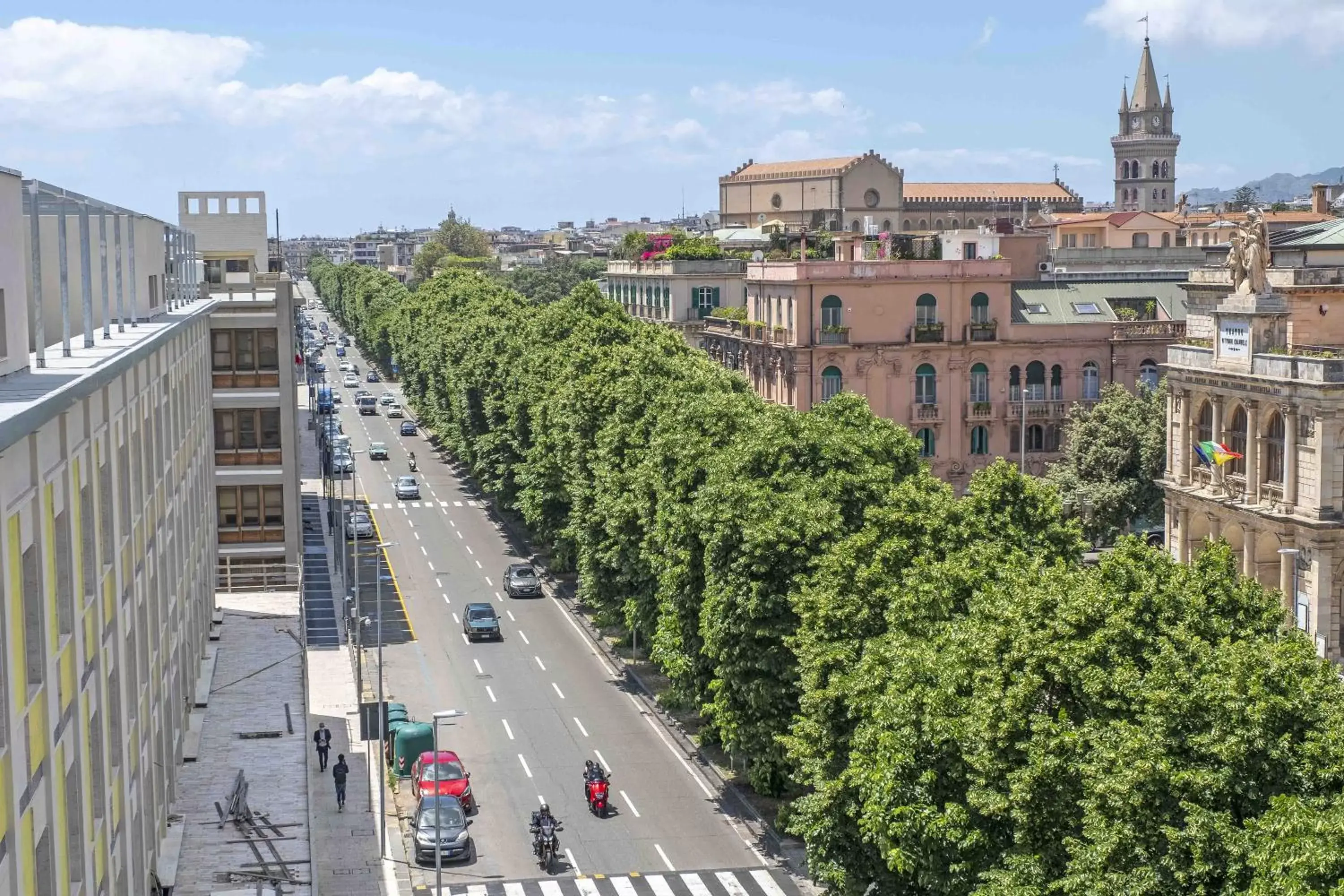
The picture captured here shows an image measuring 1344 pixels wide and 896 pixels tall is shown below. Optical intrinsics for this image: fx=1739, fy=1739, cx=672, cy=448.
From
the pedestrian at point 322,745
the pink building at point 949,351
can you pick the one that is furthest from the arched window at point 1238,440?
the pedestrian at point 322,745

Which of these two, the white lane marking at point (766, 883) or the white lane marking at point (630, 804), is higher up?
the white lane marking at point (630, 804)

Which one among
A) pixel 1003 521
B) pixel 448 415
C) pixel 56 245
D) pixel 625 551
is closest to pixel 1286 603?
pixel 1003 521

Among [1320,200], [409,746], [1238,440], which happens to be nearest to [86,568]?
[409,746]

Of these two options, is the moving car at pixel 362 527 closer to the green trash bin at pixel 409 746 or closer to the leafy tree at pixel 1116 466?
the leafy tree at pixel 1116 466

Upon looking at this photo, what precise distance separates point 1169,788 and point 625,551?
38.3m

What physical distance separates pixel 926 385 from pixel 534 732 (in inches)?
1745

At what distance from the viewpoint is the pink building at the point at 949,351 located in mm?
97812

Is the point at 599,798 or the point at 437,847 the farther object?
the point at 599,798

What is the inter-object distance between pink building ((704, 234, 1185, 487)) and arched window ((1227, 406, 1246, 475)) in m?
31.3

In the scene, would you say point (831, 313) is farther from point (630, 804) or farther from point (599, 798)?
point (599, 798)

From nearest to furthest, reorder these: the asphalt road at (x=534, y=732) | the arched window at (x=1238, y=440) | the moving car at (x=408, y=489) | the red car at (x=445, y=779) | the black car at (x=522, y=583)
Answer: the asphalt road at (x=534, y=732) < the red car at (x=445, y=779) < the arched window at (x=1238, y=440) < the black car at (x=522, y=583) < the moving car at (x=408, y=489)

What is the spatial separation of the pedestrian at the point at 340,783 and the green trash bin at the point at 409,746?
2.36 m

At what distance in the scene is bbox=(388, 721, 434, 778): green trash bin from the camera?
5684 cm

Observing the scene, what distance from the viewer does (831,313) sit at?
97.9m
